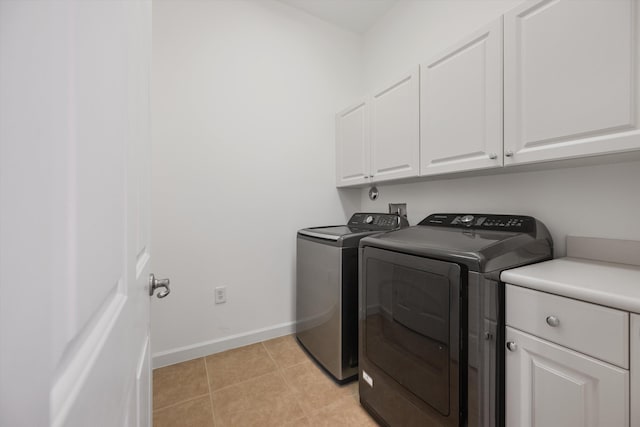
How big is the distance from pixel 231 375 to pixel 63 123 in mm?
1915

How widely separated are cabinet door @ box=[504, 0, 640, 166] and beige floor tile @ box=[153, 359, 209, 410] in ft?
7.21

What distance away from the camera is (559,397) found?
80 centimetres

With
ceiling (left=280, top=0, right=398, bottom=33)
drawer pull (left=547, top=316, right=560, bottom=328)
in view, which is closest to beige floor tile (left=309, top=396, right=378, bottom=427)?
drawer pull (left=547, top=316, right=560, bottom=328)

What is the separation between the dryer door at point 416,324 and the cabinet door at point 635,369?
0.42 metres

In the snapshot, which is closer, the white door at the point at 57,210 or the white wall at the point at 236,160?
the white door at the point at 57,210

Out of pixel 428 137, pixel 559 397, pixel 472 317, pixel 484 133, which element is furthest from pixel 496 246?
pixel 428 137

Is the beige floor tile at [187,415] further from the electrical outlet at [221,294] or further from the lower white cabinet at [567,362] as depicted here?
the lower white cabinet at [567,362]

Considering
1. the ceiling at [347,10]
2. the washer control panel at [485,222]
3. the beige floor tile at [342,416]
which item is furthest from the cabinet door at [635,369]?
the ceiling at [347,10]

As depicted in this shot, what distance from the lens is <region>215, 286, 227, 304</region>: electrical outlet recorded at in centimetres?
195

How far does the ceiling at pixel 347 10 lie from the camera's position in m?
2.19

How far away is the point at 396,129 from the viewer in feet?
5.86

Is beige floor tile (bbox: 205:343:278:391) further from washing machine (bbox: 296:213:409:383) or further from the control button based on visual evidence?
the control button

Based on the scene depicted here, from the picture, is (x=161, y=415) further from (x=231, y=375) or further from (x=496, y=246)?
(x=496, y=246)

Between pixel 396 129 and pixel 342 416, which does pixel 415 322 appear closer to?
pixel 342 416
